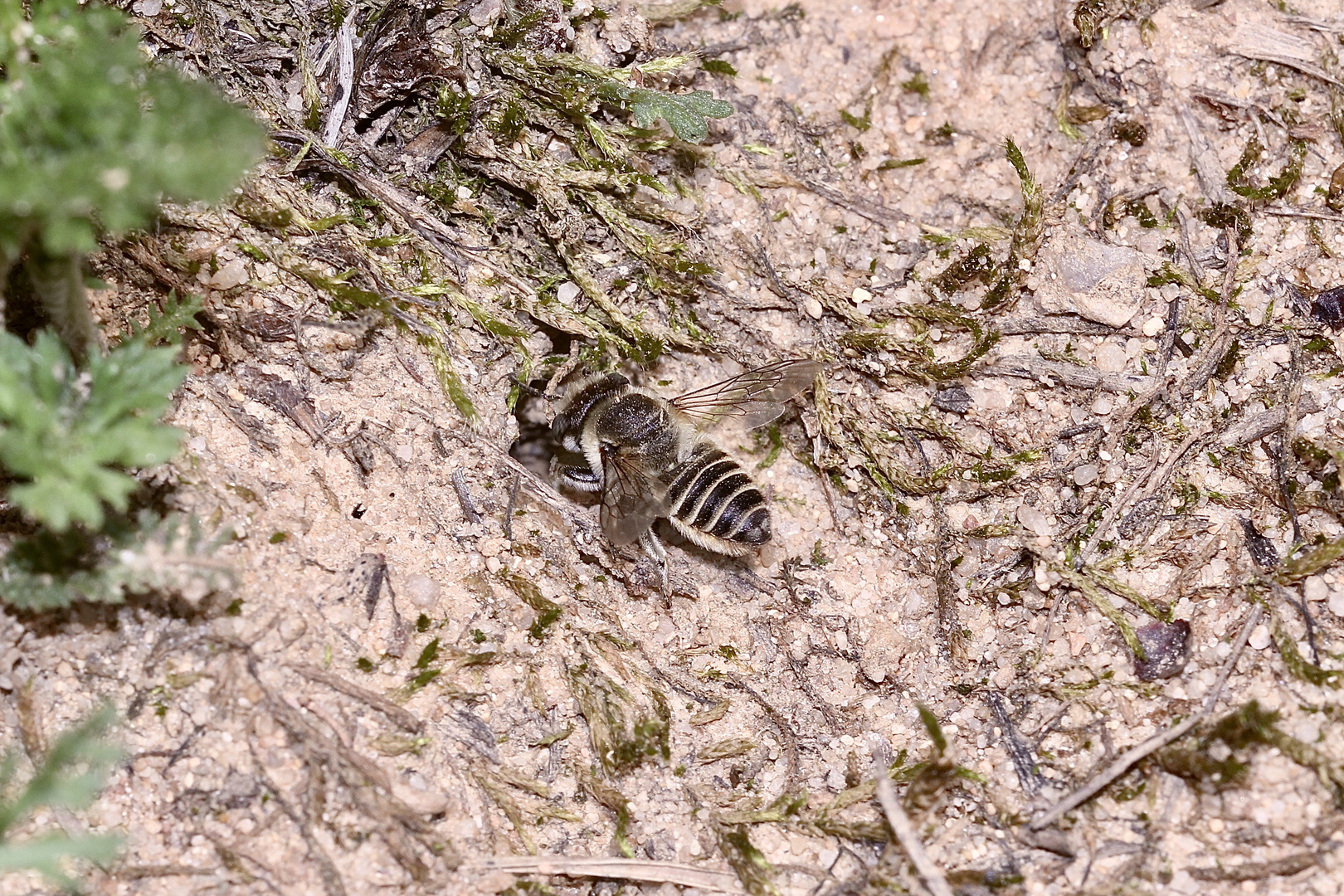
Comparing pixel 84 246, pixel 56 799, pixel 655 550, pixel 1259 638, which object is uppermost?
pixel 1259 638

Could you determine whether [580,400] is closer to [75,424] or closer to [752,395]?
[752,395]

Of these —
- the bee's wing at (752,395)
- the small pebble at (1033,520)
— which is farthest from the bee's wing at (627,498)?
the small pebble at (1033,520)

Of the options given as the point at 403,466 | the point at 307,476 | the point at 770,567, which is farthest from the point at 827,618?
the point at 307,476

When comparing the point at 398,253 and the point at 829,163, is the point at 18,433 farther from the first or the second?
the point at 829,163

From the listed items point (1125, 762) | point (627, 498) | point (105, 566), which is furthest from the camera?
point (627, 498)

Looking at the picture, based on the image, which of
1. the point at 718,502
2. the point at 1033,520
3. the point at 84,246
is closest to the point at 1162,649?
the point at 1033,520

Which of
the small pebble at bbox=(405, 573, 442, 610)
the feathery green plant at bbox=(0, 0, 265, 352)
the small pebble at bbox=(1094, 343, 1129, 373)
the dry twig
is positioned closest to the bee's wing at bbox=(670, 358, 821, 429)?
the small pebble at bbox=(1094, 343, 1129, 373)

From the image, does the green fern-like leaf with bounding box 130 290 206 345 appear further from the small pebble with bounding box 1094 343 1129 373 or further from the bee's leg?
the small pebble with bounding box 1094 343 1129 373

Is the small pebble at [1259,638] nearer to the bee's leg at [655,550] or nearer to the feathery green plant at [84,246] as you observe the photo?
the bee's leg at [655,550]
